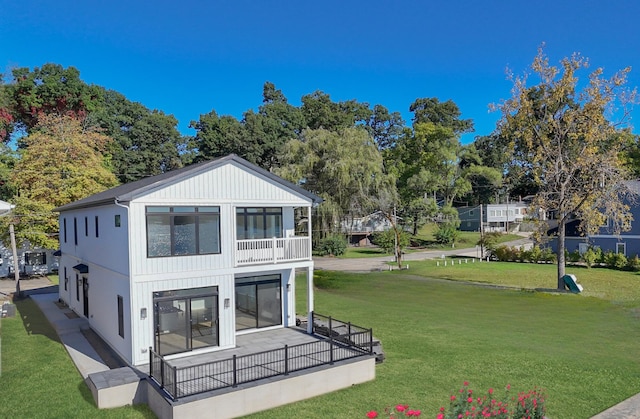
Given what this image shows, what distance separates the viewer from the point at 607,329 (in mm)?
18391

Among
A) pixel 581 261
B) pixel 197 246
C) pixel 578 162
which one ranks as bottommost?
pixel 581 261

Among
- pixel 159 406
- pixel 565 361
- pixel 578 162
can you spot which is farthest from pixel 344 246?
pixel 159 406

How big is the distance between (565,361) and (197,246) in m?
12.5

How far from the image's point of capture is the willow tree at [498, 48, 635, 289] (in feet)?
89.7

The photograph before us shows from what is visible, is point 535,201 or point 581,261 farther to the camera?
point 581,261

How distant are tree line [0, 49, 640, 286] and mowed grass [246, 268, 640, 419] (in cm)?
807

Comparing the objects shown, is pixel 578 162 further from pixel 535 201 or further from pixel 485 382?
pixel 485 382

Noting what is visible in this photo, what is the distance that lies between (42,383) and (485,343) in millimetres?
14457

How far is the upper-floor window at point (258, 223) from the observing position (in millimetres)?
16120

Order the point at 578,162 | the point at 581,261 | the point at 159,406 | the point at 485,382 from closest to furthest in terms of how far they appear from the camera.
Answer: the point at 159,406, the point at 485,382, the point at 578,162, the point at 581,261

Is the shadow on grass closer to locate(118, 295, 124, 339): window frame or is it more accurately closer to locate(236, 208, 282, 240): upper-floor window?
locate(118, 295, 124, 339): window frame

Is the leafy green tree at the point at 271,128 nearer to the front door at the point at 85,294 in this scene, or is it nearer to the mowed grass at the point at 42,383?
the front door at the point at 85,294

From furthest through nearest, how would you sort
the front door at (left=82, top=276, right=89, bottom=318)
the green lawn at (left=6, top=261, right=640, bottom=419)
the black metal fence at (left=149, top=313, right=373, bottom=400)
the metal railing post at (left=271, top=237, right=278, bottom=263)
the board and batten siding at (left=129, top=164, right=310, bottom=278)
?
1. the front door at (left=82, top=276, right=89, bottom=318)
2. the metal railing post at (left=271, top=237, right=278, bottom=263)
3. the board and batten siding at (left=129, top=164, right=310, bottom=278)
4. the green lawn at (left=6, top=261, right=640, bottom=419)
5. the black metal fence at (left=149, top=313, right=373, bottom=400)

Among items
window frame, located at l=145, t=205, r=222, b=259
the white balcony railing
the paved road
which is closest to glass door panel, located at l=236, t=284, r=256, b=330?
the white balcony railing
